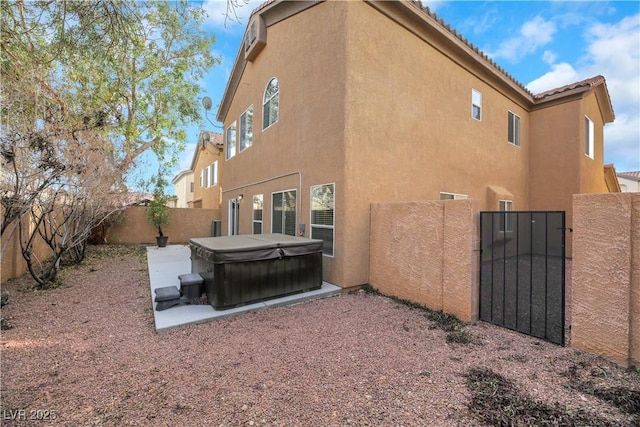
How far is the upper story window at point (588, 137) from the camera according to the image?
11211 millimetres

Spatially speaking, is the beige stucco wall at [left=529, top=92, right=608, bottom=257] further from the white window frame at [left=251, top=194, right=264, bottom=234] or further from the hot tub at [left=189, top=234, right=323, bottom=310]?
the white window frame at [left=251, top=194, right=264, bottom=234]

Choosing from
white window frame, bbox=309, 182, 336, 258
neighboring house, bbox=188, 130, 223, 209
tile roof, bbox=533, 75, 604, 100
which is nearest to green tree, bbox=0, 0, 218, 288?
white window frame, bbox=309, 182, 336, 258

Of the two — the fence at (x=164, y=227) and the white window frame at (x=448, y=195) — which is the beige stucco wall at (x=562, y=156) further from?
the fence at (x=164, y=227)

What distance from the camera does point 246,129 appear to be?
11.4 metres

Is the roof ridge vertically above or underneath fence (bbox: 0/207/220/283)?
above

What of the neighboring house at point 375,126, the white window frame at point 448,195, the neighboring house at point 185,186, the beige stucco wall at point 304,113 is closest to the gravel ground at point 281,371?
the neighboring house at point 375,126

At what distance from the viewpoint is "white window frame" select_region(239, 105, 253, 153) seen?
10.8 metres

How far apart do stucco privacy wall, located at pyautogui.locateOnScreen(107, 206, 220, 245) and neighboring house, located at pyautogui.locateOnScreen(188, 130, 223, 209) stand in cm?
192

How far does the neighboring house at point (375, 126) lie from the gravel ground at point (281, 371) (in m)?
2.08

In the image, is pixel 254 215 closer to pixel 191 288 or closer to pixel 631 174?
pixel 191 288

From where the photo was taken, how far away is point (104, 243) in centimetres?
1452

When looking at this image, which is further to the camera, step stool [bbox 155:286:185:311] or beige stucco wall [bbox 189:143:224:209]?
beige stucco wall [bbox 189:143:224:209]

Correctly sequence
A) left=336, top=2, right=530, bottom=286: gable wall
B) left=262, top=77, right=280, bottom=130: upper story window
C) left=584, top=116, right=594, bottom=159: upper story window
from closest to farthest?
left=336, top=2, right=530, bottom=286: gable wall, left=262, top=77, right=280, bottom=130: upper story window, left=584, top=116, right=594, bottom=159: upper story window

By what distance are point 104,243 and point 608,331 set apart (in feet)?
58.9
